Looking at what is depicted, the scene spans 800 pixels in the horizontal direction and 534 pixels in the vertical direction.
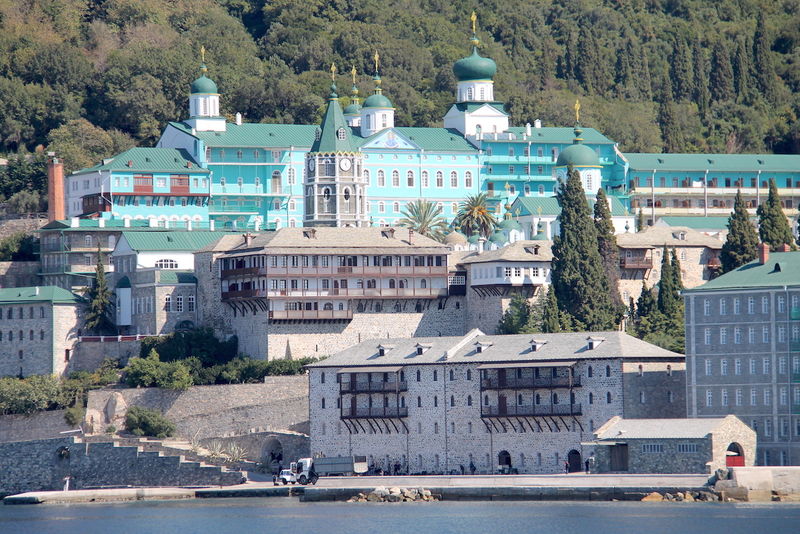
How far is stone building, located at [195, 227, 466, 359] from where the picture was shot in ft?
374

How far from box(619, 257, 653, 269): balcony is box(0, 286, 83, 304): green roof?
28.5 m

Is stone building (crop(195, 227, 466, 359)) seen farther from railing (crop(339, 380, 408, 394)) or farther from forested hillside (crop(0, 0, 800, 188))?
forested hillside (crop(0, 0, 800, 188))

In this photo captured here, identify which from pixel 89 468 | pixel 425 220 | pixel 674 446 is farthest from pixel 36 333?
pixel 674 446

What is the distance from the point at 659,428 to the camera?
92500 mm

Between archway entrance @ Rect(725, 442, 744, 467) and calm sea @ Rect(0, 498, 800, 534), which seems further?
archway entrance @ Rect(725, 442, 744, 467)

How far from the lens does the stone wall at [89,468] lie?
339 ft

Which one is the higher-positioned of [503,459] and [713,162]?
[713,162]

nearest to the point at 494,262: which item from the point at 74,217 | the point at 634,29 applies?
the point at 74,217

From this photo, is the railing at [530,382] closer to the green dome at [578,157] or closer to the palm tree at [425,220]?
the palm tree at [425,220]

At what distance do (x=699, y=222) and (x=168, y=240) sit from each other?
36106 millimetres

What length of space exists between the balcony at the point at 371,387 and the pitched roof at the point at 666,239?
19.6 metres

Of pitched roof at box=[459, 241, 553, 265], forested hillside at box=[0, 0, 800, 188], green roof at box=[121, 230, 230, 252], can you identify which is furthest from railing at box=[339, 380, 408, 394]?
forested hillside at box=[0, 0, 800, 188]

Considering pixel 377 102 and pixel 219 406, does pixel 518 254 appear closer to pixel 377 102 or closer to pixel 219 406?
pixel 219 406

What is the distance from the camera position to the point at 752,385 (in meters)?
96.4
